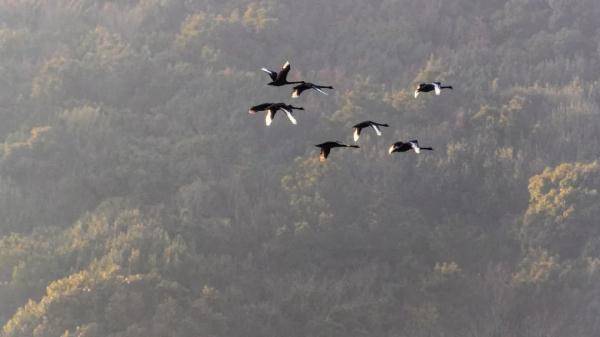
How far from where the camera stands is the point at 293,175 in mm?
31453

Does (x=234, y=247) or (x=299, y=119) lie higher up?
(x=299, y=119)

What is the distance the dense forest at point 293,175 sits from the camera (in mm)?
27062

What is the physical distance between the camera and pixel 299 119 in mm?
35156

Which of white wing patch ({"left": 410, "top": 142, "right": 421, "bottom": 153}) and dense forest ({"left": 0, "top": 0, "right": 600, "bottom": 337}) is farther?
dense forest ({"left": 0, "top": 0, "right": 600, "bottom": 337})

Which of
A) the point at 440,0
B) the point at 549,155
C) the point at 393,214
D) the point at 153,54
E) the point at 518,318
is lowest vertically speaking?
the point at 518,318

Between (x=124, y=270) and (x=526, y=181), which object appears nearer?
(x=124, y=270)

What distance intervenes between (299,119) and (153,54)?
241 inches

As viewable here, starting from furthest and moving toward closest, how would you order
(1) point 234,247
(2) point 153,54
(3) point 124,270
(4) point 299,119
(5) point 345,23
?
(5) point 345,23 → (2) point 153,54 → (4) point 299,119 → (1) point 234,247 → (3) point 124,270

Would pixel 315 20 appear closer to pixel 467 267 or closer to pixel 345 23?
pixel 345 23

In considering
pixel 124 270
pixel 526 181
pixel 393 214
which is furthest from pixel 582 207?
pixel 124 270

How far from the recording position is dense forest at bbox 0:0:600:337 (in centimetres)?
2706

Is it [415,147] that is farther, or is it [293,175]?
[293,175]

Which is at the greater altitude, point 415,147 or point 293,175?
point 293,175

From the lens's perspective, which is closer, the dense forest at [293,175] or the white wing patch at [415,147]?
the white wing patch at [415,147]
